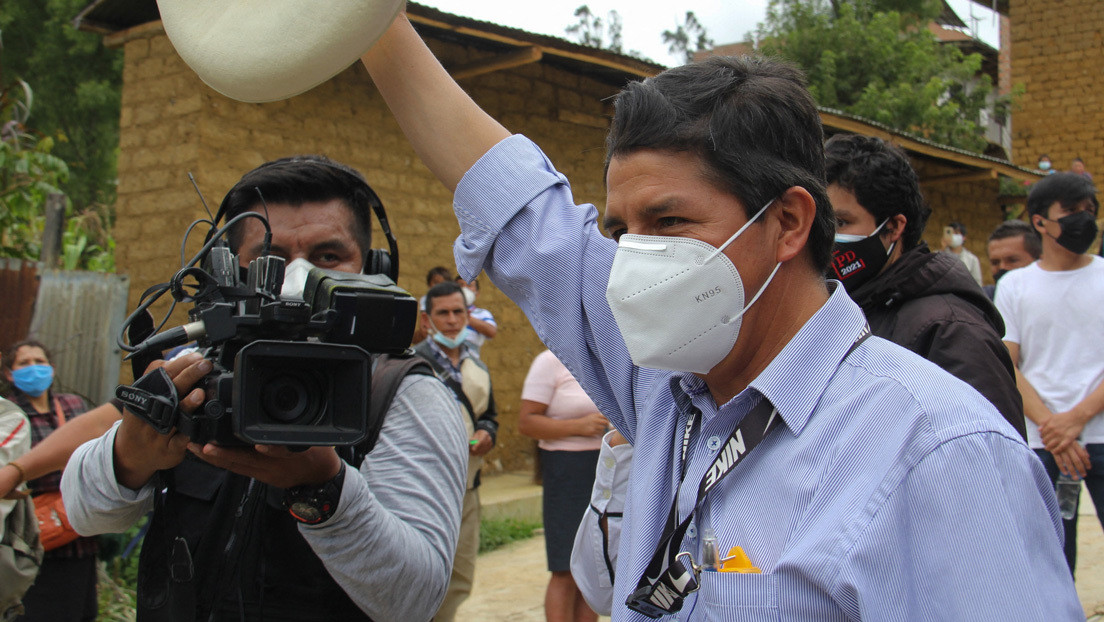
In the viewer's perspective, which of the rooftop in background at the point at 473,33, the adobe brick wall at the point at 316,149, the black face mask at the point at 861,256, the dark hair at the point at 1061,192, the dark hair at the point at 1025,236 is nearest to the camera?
the black face mask at the point at 861,256

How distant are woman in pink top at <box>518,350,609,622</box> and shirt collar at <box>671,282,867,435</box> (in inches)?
138

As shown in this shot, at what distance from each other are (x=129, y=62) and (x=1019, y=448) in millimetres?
7799

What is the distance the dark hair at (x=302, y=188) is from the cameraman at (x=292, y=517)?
106 mm

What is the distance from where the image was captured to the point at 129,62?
294 inches

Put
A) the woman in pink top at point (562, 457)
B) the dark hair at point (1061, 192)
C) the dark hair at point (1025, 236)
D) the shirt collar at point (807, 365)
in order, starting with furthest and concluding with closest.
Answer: the dark hair at point (1025, 236) → the woman in pink top at point (562, 457) → the dark hair at point (1061, 192) → the shirt collar at point (807, 365)

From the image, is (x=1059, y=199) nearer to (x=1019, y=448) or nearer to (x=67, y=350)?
(x=1019, y=448)

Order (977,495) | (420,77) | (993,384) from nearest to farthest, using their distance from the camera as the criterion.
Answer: (977,495), (420,77), (993,384)

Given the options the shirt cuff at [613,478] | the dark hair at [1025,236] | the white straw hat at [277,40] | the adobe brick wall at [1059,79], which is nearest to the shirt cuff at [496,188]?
the white straw hat at [277,40]

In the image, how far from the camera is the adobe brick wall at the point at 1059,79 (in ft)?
57.1

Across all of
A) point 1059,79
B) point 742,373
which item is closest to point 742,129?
point 742,373

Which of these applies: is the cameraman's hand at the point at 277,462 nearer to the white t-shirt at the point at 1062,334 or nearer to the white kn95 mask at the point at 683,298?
the white kn95 mask at the point at 683,298

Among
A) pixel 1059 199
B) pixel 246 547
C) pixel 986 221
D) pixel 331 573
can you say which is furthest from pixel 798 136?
pixel 986 221

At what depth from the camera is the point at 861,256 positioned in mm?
2635

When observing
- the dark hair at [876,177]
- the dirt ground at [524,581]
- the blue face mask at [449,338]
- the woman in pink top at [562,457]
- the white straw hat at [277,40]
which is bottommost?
the dirt ground at [524,581]
